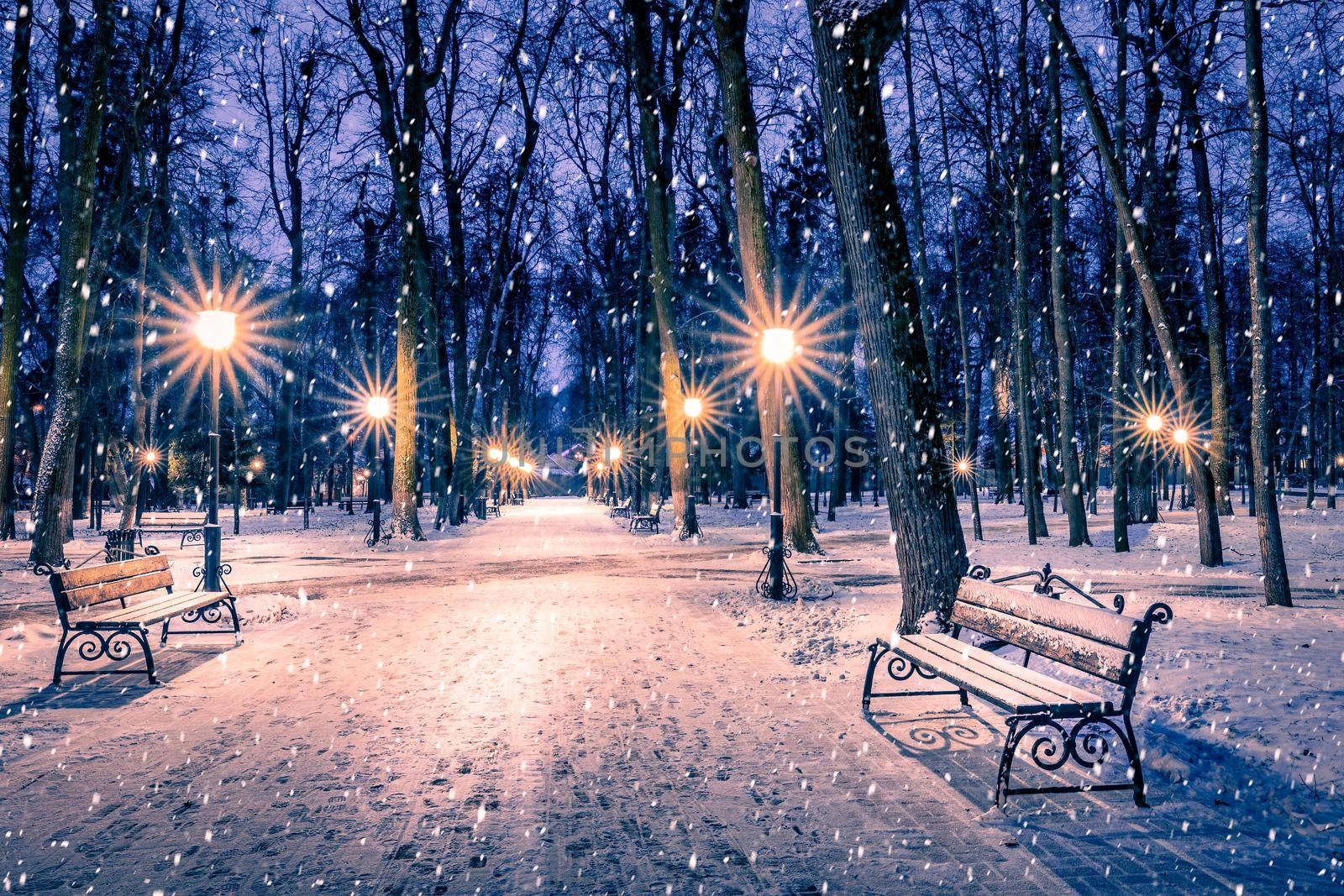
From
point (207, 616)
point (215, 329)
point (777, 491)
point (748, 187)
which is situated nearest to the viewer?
point (207, 616)

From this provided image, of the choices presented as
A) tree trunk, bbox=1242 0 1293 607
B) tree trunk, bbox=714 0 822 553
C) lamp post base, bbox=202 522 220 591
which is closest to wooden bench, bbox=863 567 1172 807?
tree trunk, bbox=1242 0 1293 607

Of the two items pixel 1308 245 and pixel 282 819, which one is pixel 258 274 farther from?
pixel 1308 245

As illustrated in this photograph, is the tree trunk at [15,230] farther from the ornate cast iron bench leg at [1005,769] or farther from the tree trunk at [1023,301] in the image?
the tree trunk at [1023,301]

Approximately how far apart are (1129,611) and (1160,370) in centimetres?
2544

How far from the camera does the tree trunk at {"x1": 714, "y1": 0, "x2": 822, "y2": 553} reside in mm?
14297

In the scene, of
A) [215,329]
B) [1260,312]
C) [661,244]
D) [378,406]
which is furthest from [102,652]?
[378,406]

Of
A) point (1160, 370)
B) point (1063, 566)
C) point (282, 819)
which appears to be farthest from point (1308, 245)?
point (282, 819)

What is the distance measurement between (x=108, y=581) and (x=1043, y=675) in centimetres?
740

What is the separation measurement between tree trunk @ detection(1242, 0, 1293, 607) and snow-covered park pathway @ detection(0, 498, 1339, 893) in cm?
546

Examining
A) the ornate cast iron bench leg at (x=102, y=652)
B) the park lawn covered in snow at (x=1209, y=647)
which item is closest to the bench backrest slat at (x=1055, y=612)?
the park lawn covered in snow at (x=1209, y=647)

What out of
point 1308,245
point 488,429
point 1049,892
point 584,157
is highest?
point 584,157

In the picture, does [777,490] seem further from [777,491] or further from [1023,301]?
[1023,301]

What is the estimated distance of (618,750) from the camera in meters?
5.04

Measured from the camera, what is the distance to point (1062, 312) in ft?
55.8
